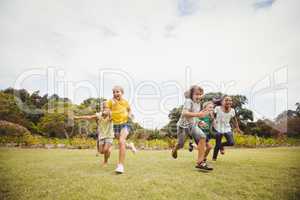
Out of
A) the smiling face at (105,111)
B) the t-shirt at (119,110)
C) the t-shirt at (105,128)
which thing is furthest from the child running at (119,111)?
the t-shirt at (105,128)

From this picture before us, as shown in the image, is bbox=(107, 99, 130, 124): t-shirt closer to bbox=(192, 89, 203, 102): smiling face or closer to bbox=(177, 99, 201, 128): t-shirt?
bbox=(177, 99, 201, 128): t-shirt

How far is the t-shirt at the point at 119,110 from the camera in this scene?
3.58 metres

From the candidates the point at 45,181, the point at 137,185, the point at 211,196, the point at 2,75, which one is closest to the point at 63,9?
the point at 2,75

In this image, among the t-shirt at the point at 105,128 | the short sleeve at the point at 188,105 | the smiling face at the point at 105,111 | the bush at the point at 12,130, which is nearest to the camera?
the short sleeve at the point at 188,105

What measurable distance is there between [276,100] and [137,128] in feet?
27.3

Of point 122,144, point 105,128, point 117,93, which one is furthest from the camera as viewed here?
point 105,128

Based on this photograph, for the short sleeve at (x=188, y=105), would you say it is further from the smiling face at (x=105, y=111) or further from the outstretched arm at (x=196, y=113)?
the smiling face at (x=105, y=111)

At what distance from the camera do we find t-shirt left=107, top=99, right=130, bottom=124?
11.8ft

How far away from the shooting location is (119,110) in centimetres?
362

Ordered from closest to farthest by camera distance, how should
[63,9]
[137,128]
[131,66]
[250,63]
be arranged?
[63,9], [250,63], [131,66], [137,128]

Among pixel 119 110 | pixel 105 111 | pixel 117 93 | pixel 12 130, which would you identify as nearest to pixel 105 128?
pixel 105 111

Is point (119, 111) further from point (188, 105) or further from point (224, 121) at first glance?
point (224, 121)

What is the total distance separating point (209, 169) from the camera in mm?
3346

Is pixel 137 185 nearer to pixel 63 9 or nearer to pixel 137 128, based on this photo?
pixel 63 9
